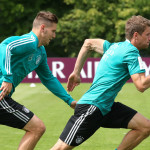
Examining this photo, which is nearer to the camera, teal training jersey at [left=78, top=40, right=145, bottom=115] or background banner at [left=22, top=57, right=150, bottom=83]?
teal training jersey at [left=78, top=40, right=145, bottom=115]

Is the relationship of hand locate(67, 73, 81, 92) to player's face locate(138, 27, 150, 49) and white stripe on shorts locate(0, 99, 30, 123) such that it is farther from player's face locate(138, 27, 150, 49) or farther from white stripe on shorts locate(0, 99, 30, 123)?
player's face locate(138, 27, 150, 49)

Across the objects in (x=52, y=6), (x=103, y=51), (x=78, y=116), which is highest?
(x=103, y=51)

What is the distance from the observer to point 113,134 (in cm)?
893

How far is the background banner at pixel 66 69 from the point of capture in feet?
70.9

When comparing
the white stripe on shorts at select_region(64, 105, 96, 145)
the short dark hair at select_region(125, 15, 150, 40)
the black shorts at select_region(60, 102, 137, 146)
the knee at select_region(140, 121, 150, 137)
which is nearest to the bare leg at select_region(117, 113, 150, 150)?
the knee at select_region(140, 121, 150, 137)

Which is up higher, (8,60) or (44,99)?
(8,60)

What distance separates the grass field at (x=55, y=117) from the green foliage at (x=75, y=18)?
15.3 metres

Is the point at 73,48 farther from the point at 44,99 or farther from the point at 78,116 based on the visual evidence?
the point at 78,116

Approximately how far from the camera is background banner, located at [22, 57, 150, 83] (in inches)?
851

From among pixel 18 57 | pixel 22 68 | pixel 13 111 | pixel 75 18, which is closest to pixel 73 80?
pixel 22 68

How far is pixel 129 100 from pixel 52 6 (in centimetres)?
2475

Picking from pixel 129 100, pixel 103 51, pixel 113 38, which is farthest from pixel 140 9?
pixel 103 51

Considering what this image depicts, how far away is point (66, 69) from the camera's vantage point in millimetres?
21953

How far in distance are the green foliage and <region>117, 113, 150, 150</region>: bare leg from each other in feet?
87.8
